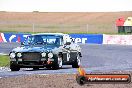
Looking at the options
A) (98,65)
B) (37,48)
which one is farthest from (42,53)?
(98,65)

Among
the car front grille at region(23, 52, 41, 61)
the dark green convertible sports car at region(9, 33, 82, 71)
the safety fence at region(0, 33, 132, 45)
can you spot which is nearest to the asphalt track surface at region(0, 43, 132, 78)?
the dark green convertible sports car at region(9, 33, 82, 71)

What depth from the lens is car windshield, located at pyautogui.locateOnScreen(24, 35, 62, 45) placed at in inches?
715

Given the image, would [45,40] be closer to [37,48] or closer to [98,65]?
[37,48]

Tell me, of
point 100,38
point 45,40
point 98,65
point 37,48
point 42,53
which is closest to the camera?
point 42,53

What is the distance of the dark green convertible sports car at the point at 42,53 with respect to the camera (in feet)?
56.0

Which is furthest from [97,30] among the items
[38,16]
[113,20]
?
[38,16]

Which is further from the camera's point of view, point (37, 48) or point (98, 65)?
point (98, 65)

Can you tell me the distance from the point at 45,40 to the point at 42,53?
1.30 meters

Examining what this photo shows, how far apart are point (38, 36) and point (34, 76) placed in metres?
3.96

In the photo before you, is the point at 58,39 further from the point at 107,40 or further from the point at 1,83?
the point at 107,40

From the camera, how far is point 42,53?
17000 millimetres

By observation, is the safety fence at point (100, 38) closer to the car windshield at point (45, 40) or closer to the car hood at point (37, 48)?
the car windshield at point (45, 40)

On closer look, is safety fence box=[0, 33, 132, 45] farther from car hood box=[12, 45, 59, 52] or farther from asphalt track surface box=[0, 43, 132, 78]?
car hood box=[12, 45, 59, 52]

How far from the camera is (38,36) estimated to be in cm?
1856
